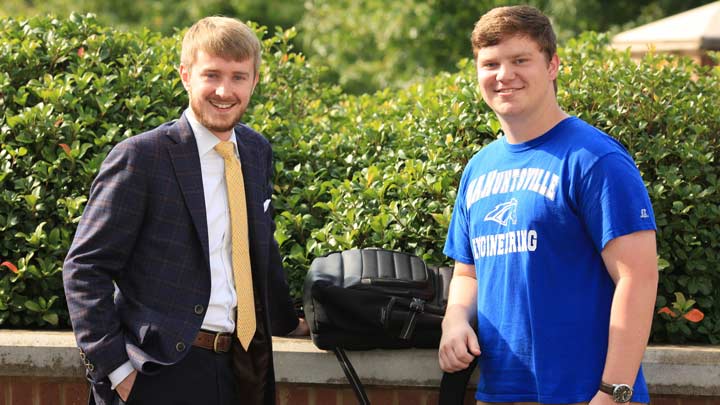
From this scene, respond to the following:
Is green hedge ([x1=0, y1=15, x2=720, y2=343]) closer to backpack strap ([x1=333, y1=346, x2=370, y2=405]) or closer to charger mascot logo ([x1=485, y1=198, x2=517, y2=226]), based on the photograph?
backpack strap ([x1=333, y1=346, x2=370, y2=405])

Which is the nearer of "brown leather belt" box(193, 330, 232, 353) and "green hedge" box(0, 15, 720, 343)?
"brown leather belt" box(193, 330, 232, 353)

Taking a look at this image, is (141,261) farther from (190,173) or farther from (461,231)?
(461,231)

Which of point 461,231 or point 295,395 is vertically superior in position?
point 461,231

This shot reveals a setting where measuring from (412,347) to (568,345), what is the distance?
1054 millimetres

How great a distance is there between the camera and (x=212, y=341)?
3389 millimetres

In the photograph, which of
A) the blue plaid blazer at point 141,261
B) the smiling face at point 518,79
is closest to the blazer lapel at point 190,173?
the blue plaid blazer at point 141,261

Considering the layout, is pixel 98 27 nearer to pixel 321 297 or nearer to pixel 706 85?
pixel 321 297

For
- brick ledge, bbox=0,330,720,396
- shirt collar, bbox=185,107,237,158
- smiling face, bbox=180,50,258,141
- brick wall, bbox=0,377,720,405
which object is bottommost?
brick wall, bbox=0,377,720,405

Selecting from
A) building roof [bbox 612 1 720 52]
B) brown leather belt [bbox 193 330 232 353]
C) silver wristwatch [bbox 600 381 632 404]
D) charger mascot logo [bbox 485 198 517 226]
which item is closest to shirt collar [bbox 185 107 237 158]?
brown leather belt [bbox 193 330 232 353]

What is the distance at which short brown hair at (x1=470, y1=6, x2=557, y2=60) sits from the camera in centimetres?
324

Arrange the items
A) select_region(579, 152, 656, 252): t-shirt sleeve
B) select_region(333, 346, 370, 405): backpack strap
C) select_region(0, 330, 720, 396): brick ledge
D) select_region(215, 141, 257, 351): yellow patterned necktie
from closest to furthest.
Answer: select_region(579, 152, 656, 252): t-shirt sleeve → select_region(215, 141, 257, 351): yellow patterned necktie → select_region(333, 346, 370, 405): backpack strap → select_region(0, 330, 720, 396): brick ledge

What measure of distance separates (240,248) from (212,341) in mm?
338

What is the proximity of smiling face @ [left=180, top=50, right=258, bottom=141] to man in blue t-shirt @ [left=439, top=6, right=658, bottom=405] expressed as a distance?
82 cm

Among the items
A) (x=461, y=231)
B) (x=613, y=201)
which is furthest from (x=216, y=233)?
(x=613, y=201)
